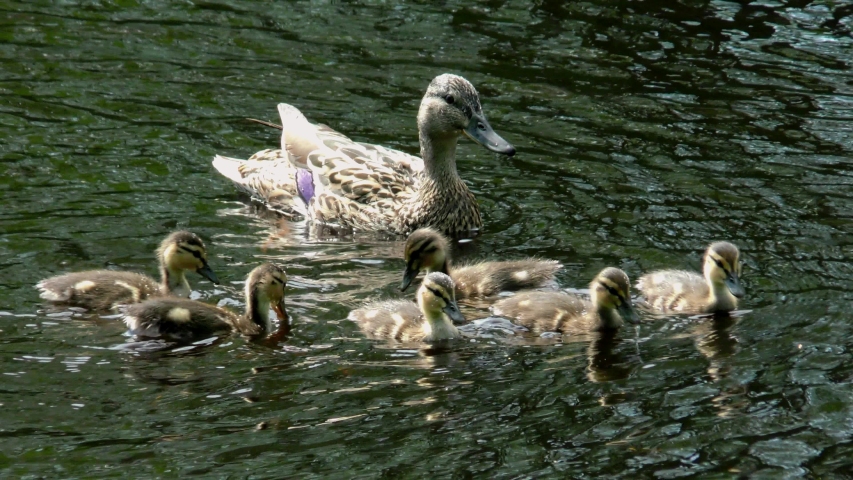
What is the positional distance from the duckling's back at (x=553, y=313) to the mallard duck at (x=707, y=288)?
415 millimetres

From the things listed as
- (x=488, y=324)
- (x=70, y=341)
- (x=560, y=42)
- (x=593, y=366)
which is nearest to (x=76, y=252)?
(x=70, y=341)

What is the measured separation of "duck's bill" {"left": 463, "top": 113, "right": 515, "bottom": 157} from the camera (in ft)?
27.3

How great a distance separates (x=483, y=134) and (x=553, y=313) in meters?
2.04

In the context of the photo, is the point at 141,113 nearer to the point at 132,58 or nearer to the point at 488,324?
the point at 132,58

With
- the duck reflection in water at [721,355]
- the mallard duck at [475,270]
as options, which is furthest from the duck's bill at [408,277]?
the duck reflection in water at [721,355]

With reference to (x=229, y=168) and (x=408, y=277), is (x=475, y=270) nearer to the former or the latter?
(x=408, y=277)

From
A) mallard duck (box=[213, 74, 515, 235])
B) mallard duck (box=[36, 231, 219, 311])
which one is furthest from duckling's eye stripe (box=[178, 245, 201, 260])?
mallard duck (box=[213, 74, 515, 235])

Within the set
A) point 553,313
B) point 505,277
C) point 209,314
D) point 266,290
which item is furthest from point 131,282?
point 553,313

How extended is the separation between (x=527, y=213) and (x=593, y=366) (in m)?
2.30

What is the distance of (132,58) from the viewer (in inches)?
423

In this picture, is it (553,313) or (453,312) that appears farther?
(553,313)

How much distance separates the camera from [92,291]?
6781 millimetres

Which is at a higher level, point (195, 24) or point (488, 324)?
point (195, 24)

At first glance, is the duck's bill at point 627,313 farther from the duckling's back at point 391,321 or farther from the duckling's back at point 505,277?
the duckling's back at point 391,321
